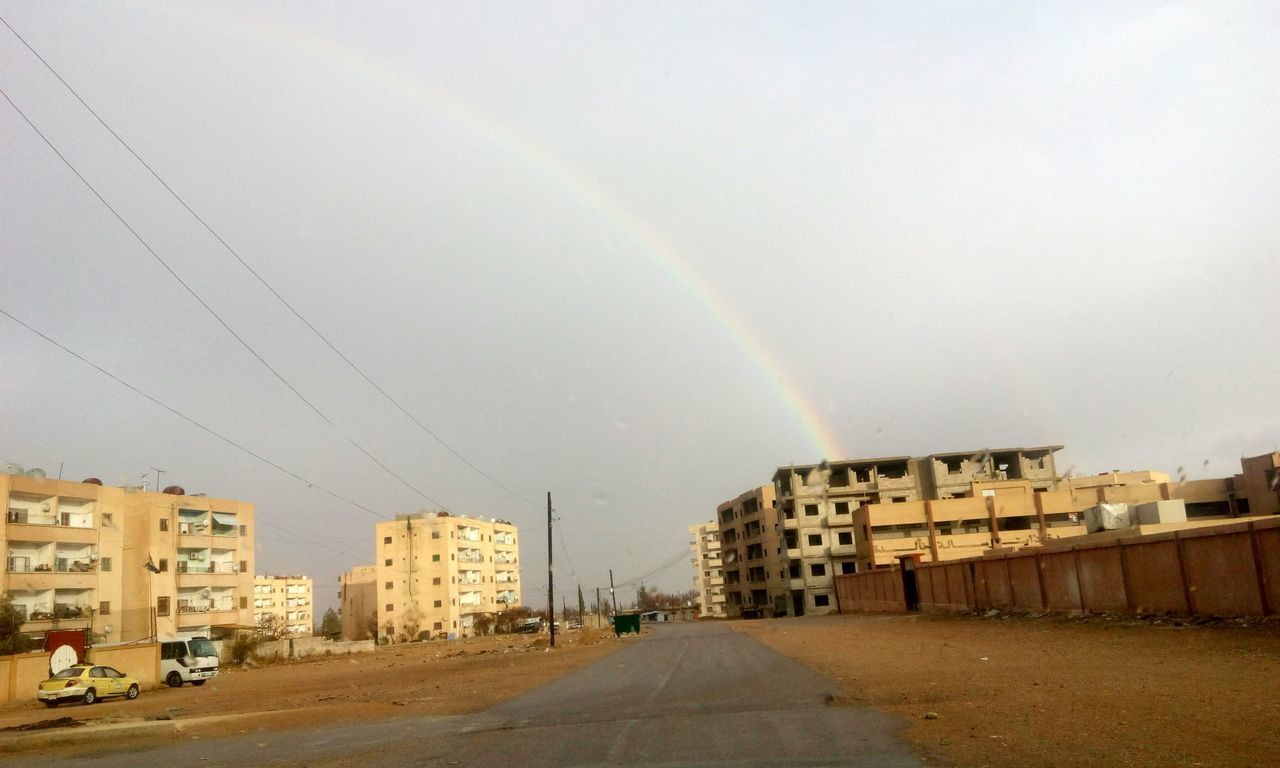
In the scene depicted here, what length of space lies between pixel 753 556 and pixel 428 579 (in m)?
45.3

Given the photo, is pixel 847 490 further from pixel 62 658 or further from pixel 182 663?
pixel 62 658

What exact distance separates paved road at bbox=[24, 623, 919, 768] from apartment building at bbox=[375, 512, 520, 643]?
107 meters

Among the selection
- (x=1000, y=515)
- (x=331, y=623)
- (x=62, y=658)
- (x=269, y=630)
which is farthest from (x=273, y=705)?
(x=331, y=623)

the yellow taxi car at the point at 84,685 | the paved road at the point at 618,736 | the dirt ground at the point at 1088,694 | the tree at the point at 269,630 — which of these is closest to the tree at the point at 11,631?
the tree at the point at 269,630

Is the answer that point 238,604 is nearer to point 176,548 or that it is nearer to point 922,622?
point 176,548

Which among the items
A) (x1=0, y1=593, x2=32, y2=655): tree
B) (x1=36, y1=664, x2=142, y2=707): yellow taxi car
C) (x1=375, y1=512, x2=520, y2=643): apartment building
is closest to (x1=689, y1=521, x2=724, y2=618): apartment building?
(x1=375, y1=512, x2=520, y2=643): apartment building

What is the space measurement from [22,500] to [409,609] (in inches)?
2706

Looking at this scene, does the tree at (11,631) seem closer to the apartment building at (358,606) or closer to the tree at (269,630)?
the tree at (269,630)

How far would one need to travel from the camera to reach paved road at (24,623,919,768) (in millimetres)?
10539

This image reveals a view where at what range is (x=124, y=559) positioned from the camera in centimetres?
6856

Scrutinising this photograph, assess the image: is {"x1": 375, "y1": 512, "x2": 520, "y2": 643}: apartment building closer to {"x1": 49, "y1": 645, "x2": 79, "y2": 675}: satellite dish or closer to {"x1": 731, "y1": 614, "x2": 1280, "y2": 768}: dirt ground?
{"x1": 49, "y1": 645, "x2": 79, "y2": 675}: satellite dish

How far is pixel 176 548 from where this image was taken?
7269 cm

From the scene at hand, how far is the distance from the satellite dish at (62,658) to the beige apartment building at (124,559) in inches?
754

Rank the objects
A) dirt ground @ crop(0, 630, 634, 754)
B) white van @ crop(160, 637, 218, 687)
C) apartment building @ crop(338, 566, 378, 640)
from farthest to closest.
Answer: apartment building @ crop(338, 566, 378, 640), white van @ crop(160, 637, 218, 687), dirt ground @ crop(0, 630, 634, 754)
